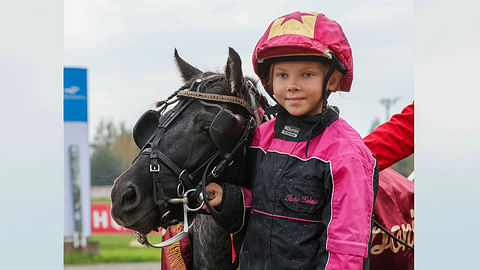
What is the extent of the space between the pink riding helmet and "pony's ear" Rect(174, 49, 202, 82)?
1.66 ft

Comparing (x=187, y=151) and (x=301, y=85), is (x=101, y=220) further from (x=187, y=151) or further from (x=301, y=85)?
(x=301, y=85)

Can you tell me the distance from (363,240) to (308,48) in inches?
30.9

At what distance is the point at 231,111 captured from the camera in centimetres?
226

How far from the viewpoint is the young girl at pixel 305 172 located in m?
1.93

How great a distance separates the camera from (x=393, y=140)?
304 cm

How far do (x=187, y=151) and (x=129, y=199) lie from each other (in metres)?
0.31

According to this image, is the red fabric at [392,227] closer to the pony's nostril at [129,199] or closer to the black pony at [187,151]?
the black pony at [187,151]

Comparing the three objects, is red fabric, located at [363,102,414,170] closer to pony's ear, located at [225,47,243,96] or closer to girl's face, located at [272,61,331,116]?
girl's face, located at [272,61,331,116]

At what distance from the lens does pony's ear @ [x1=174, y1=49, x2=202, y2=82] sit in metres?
2.64

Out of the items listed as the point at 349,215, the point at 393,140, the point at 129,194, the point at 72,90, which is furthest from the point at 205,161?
the point at 72,90

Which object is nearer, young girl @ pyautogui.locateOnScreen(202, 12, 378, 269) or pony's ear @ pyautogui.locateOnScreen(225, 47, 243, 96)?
young girl @ pyautogui.locateOnScreen(202, 12, 378, 269)

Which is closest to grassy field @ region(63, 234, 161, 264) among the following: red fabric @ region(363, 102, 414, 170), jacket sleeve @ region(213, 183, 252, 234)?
red fabric @ region(363, 102, 414, 170)

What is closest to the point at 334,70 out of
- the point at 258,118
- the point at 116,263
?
the point at 258,118

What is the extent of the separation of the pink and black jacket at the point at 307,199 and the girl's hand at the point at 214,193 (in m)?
0.02
